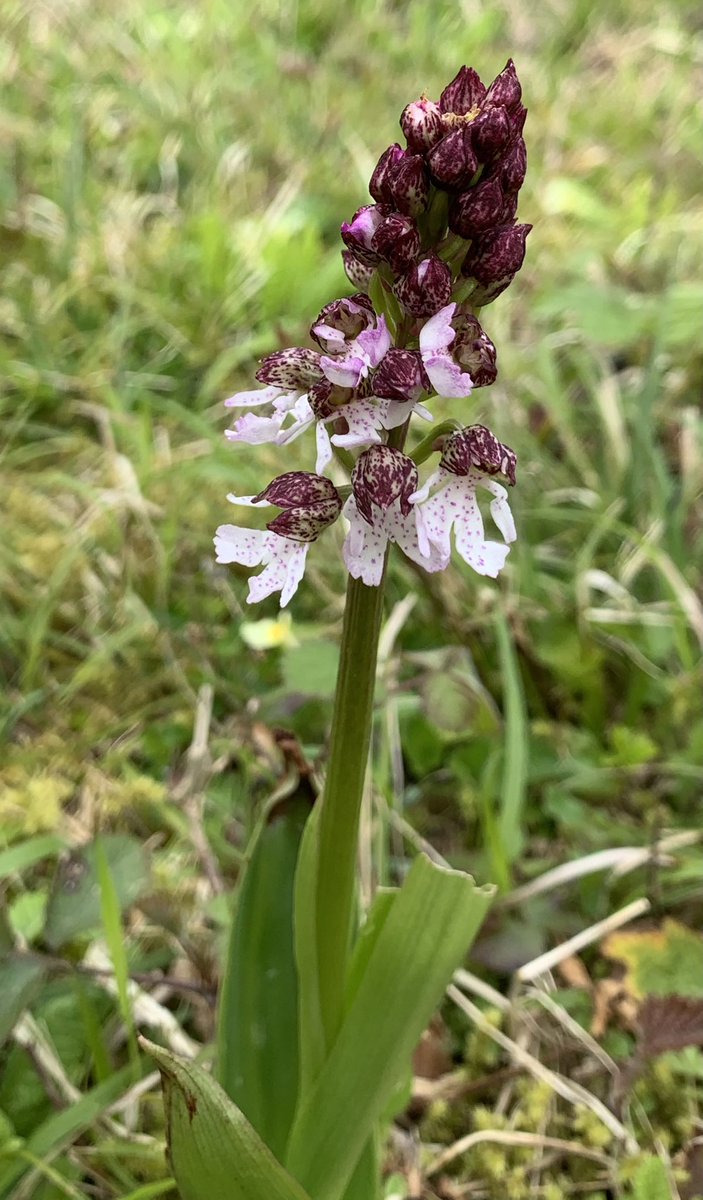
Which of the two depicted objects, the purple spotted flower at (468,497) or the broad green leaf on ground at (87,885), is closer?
the purple spotted flower at (468,497)

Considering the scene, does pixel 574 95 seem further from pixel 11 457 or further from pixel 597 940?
pixel 597 940

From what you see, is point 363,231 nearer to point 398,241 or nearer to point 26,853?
point 398,241

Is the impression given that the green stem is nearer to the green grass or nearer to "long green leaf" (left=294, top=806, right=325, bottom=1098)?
"long green leaf" (left=294, top=806, right=325, bottom=1098)

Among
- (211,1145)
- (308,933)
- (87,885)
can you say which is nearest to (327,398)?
(308,933)

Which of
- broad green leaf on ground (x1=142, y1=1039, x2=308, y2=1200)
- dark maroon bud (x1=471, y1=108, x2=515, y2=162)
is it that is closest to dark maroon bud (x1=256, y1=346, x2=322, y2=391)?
dark maroon bud (x1=471, y1=108, x2=515, y2=162)

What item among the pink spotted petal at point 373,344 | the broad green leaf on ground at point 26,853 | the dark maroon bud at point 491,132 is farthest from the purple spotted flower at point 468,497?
the broad green leaf on ground at point 26,853

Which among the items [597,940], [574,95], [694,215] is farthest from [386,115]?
[597,940]

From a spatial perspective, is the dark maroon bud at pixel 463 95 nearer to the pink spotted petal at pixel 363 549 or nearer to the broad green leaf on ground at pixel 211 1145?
the pink spotted petal at pixel 363 549
